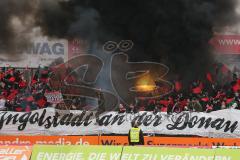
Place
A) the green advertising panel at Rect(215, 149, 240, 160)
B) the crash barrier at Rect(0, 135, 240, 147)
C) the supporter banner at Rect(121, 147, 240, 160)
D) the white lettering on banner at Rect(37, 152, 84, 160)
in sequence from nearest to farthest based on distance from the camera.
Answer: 1. the green advertising panel at Rect(215, 149, 240, 160)
2. the supporter banner at Rect(121, 147, 240, 160)
3. the white lettering on banner at Rect(37, 152, 84, 160)
4. the crash barrier at Rect(0, 135, 240, 147)

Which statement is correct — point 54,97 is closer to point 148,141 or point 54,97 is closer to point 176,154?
point 148,141

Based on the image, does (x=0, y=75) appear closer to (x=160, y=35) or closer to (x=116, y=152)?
(x=160, y=35)

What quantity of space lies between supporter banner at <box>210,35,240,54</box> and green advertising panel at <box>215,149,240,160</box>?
513 inches

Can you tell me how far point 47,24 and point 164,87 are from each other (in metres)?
6.17

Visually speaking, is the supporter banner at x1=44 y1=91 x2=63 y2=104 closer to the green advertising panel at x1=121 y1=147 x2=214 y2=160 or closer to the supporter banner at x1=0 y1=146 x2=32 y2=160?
the supporter banner at x1=0 y1=146 x2=32 y2=160

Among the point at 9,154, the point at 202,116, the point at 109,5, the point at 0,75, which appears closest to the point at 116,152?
the point at 9,154

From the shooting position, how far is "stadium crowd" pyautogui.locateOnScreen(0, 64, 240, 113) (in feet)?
68.4

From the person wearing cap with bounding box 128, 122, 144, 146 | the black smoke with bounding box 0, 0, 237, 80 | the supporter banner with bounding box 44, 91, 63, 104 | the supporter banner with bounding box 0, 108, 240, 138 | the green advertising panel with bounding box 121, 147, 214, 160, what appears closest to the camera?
the green advertising panel with bounding box 121, 147, 214, 160

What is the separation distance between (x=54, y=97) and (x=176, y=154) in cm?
1266

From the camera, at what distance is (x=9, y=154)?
35.7 ft

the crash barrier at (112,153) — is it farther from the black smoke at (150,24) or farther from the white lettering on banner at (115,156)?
the black smoke at (150,24)

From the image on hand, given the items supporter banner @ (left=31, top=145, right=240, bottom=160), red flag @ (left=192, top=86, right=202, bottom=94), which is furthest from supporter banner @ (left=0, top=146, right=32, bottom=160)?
red flag @ (left=192, top=86, right=202, bottom=94)

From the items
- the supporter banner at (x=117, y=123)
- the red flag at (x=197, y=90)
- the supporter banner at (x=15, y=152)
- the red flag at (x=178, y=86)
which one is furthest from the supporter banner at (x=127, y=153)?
the red flag at (x=178, y=86)

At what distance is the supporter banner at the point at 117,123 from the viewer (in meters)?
16.9
